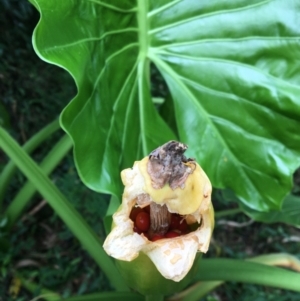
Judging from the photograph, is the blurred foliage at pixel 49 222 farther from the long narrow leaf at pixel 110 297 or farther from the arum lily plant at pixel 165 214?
the arum lily plant at pixel 165 214

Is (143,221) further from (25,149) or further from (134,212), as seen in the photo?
(25,149)

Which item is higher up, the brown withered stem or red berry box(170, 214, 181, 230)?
the brown withered stem

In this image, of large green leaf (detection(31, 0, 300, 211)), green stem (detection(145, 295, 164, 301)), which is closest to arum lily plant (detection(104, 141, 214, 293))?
green stem (detection(145, 295, 164, 301))

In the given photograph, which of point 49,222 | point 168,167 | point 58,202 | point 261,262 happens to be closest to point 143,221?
point 168,167

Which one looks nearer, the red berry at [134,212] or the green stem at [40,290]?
the red berry at [134,212]

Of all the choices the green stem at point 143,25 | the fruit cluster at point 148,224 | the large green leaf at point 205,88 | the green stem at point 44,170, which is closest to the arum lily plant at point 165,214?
the fruit cluster at point 148,224

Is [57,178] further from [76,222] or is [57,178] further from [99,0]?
[99,0]

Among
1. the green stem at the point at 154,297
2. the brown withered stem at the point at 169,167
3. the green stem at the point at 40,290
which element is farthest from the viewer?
the green stem at the point at 40,290

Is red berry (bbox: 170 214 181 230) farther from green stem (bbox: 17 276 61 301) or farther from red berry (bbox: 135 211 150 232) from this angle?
green stem (bbox: 17 276 61 301)
